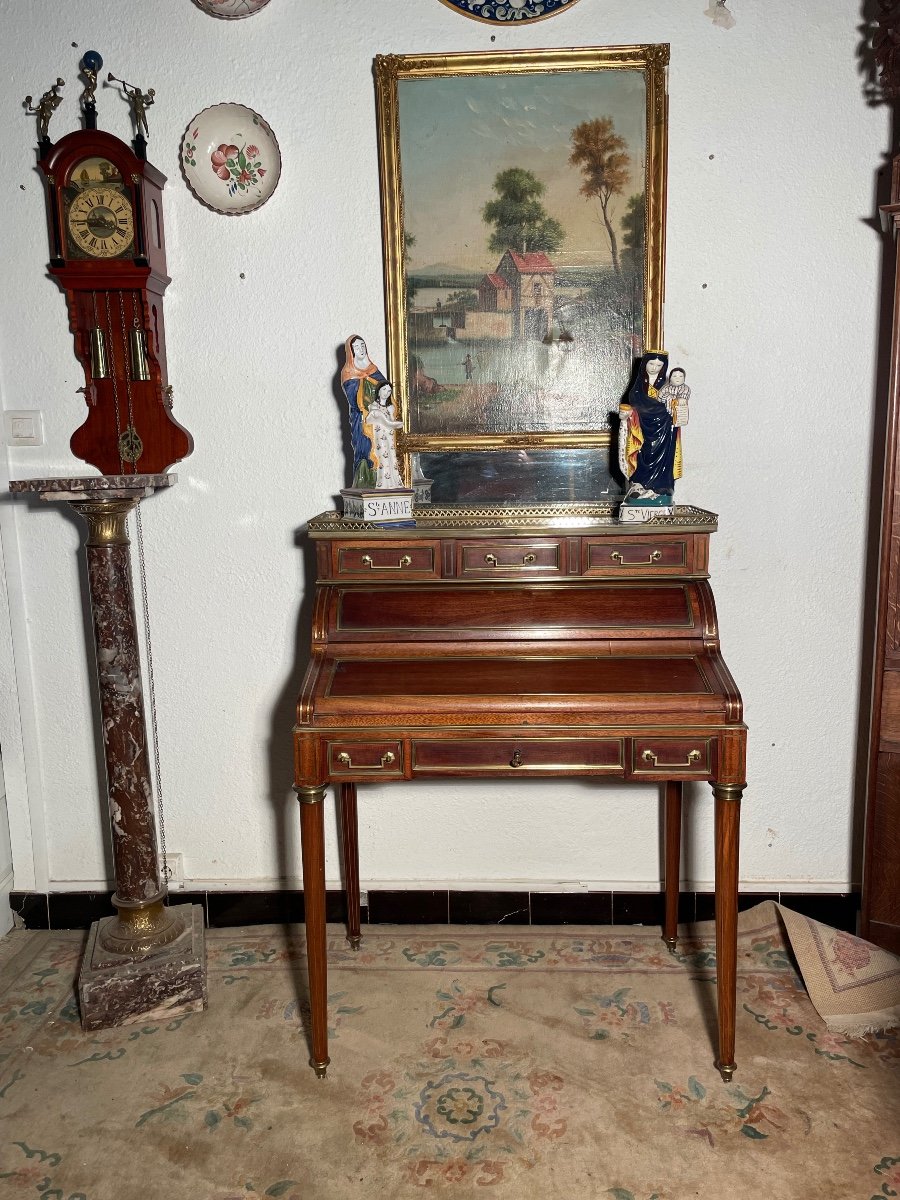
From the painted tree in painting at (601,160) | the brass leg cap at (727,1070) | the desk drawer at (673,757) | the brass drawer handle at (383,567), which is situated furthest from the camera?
the painted tree in painting at (601,160)

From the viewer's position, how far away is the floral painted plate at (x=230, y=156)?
114 inches

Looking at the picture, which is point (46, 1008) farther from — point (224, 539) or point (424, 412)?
point (424, 412)

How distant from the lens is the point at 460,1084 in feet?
8.32

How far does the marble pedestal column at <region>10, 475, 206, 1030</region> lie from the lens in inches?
111

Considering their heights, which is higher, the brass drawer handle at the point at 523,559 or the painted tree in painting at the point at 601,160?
the painted tree in painting at the point at 601,160

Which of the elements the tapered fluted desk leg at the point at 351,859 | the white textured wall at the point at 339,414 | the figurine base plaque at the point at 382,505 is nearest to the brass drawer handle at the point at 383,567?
the figurine base plaque at the point at 382,505

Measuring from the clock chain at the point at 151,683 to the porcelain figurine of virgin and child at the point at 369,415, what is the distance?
846 mm

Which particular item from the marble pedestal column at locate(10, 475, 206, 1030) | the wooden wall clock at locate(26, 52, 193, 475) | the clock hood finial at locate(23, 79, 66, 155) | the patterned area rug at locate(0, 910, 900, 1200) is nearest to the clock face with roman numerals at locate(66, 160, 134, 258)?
the wooden wall clock at locate(26, 52, 193, 475)

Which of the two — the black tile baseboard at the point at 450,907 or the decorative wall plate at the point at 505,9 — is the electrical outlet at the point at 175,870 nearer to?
the black tile baseboard at the point at 450,907

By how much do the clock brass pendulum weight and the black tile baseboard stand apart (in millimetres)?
318

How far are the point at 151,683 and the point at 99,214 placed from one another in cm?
152

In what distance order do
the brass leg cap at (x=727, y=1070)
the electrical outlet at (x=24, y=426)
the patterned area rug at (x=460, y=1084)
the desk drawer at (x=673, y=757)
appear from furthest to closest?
the electrical outlet at (x=24, y=426)
the brass leg cap at (x=727, y=1070)
the desk drawer at (x=673, y=757)
the patterned area rug at (x=460, y=1084)

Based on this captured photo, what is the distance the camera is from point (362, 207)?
2.98 m

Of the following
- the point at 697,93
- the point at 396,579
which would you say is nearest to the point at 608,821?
the point at 396,579
